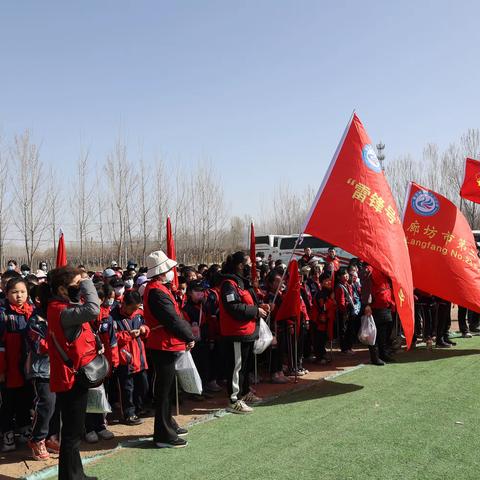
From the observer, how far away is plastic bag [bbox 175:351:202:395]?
523 cm

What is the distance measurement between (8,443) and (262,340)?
295 centimetres

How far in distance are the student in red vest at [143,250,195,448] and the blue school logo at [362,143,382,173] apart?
329 centimetres

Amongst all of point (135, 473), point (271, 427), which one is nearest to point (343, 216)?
point (271, 427)

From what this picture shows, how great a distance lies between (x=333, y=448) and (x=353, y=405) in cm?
143

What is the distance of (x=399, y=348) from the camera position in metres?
9.36

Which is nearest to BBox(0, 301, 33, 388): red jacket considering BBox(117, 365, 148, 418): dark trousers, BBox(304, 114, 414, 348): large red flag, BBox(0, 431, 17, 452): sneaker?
BBox(0, 431, 17, 452): sneaker

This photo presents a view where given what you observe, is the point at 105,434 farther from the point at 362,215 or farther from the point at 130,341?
the point at 362,215

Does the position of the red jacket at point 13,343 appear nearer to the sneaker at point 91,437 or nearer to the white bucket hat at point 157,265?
the sneaker at point 91,437

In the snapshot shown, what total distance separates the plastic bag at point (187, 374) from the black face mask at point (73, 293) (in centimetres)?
170

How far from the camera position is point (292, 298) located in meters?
7.34

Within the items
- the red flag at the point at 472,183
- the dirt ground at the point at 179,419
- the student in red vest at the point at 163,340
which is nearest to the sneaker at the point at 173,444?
the student in red vest at the point at 163,340

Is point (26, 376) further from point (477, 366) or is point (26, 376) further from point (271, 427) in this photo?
point (477, 366)

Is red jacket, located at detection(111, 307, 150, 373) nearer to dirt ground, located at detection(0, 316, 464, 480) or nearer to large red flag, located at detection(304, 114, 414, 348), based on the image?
dirt ground, located at detection(0, 316, 464, 480)

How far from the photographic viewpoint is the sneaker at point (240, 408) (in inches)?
229
